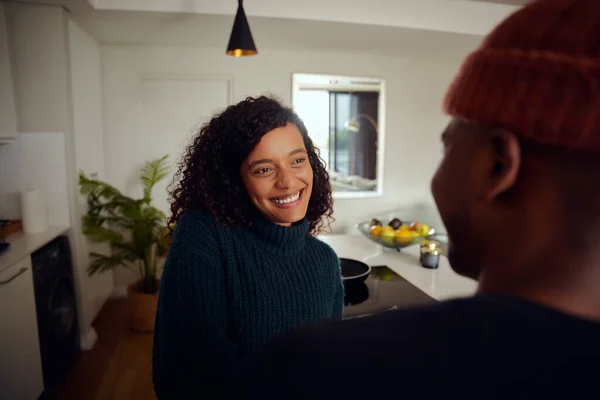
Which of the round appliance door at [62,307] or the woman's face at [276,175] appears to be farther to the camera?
the round appliance door at [62,307]

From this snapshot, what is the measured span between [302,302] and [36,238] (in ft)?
6.81

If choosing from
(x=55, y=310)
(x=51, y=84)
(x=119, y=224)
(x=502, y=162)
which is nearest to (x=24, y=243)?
(x=55, y=310)

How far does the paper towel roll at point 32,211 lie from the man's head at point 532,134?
9.07 feet

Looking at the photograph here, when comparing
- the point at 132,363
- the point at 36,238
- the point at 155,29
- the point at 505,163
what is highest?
the point at 155,29

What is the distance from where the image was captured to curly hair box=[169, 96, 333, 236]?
1031mm

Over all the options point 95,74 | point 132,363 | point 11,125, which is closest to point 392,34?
point 95,74

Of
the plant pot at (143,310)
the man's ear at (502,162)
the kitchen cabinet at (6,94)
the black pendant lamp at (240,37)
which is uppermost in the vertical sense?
the black pendant lamp at (240,37)

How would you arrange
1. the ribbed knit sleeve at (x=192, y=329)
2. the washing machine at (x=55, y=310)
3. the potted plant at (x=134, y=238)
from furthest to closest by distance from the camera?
1. the potted plant at (x=134, y=238)
2. the washing machine at (x=55, y=310)
3. the ribbed knit sleeve at (x=192, y=329)

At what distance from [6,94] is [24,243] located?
0.98 metres

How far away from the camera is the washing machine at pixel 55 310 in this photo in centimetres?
216

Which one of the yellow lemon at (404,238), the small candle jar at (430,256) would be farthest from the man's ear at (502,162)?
the yellow lemon at (404,238)

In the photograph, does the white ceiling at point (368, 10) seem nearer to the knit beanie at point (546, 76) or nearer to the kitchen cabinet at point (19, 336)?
the kitchen cabinet at point (19, 336)

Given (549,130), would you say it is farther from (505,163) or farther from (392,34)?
(392,34)

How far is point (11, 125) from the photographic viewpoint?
246 centimetres
